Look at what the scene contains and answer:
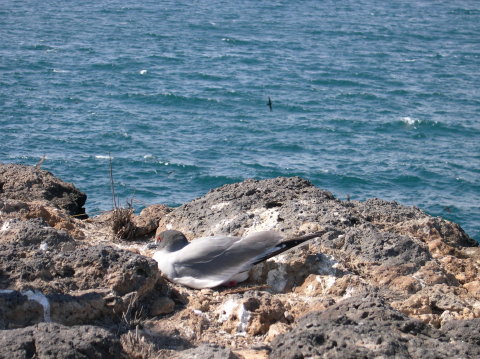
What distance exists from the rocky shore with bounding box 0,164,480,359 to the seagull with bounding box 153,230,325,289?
A: 0.13 metres

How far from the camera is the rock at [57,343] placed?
411cm

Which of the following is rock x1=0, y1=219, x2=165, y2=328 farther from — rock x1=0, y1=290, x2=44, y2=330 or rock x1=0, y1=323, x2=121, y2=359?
rock x1=0, y1=323, x2=121, y2=359

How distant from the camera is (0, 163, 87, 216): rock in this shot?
28.7 feet

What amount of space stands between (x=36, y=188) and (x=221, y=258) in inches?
135

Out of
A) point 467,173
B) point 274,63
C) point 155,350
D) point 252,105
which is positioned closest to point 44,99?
point 252,105

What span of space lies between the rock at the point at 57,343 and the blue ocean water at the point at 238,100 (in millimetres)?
19138

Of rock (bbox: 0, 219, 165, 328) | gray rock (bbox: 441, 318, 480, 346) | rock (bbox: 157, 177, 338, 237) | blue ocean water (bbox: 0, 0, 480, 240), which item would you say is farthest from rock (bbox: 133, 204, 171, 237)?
blue ocean water (bbox: 0, 0, 480, 240)

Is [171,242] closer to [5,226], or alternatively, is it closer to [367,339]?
[5,226]

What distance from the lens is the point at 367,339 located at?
4.52 meters

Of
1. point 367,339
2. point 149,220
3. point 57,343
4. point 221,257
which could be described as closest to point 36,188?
point 149,220

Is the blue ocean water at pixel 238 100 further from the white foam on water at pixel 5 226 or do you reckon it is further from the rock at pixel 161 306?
the rock at pixel 161 306

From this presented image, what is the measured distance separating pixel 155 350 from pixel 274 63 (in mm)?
41648

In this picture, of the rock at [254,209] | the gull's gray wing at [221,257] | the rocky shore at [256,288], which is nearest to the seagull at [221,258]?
the gull's gray wing at [221,257]

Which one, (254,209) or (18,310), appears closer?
(18,310)
